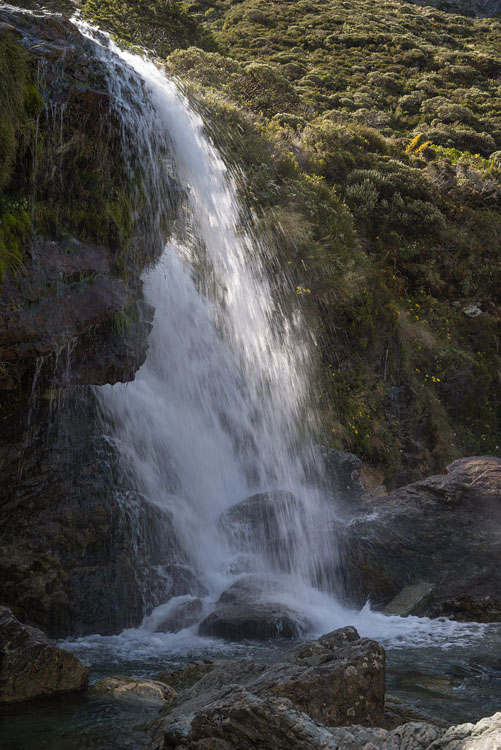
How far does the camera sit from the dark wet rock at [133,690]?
4.84m

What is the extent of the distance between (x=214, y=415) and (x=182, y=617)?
15.2 feet

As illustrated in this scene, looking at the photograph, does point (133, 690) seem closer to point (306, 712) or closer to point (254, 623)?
point (306, 712)

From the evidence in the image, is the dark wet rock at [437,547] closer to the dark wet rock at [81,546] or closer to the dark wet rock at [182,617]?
the dark wet rock at [182,617]

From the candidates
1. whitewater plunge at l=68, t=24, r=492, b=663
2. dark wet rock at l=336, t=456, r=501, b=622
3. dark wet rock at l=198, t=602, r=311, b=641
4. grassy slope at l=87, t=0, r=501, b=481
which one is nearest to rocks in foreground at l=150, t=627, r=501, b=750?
dark wet rock at l=198, t=602, r=311, b=641

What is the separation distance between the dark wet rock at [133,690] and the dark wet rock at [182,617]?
212cm

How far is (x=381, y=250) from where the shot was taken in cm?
1923

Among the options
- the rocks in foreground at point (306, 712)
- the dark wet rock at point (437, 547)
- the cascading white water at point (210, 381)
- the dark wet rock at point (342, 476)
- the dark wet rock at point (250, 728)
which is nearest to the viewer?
the rocks in foreground at point (306, 712)

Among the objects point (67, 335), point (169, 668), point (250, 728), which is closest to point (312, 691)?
point (250, 728)

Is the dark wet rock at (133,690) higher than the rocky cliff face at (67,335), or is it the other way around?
the rocky cliff face at (67,335)

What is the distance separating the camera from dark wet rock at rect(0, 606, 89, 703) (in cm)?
483

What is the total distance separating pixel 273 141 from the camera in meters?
18.5

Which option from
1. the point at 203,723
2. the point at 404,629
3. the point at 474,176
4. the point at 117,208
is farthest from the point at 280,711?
the point at 474,176

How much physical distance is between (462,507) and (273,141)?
13.3m

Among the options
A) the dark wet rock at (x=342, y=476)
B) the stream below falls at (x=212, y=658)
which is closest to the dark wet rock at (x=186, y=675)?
the stream below falls at (x=212, y=658)
